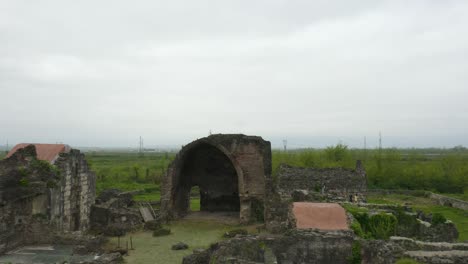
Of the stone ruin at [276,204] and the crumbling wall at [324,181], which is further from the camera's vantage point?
the crumbling wall at [324,181]

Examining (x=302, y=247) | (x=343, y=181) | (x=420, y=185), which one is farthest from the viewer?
(x=420, y=185)

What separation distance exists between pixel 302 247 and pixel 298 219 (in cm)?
232

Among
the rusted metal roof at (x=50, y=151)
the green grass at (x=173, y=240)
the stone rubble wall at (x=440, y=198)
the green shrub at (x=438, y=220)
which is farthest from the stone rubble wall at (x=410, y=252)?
the stone rubble wall at (x=440, y=198)

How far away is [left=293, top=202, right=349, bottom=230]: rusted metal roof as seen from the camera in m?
13.9

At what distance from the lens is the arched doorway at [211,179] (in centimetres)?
2744

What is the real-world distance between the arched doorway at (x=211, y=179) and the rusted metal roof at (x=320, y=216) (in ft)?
41.1

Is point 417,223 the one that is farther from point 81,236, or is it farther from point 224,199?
point 224,199

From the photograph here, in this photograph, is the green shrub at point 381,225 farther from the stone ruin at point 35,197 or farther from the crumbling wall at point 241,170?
the stone ruin at point 35,197

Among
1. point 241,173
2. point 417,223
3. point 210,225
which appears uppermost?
point 241,173

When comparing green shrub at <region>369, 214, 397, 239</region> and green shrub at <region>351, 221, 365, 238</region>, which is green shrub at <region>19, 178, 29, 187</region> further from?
green shrub at <region>369, 214, 397, 239</region>

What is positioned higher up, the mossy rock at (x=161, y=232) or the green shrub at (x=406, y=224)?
the green shrub at (x=406, y=224)

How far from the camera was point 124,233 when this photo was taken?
2038 centimetres

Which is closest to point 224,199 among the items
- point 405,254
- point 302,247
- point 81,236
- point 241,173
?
point 241,173

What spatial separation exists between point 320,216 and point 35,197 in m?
12.1
